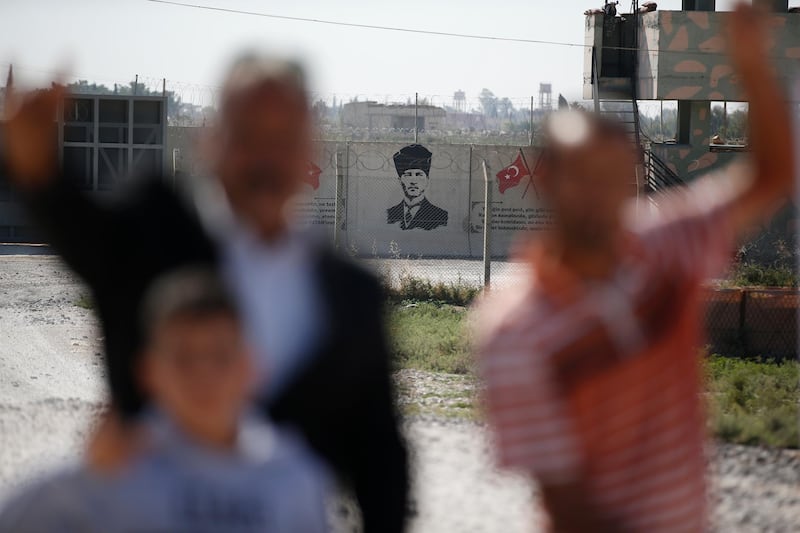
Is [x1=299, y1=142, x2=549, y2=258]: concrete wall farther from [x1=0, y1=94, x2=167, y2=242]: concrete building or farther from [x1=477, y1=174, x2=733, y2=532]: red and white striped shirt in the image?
[x1=477, y1=174, x2=733, y2=532]: red and white striped shirt

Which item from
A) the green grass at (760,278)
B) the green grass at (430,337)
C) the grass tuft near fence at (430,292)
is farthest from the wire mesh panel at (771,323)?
the grass tuft near fence at (430,292)

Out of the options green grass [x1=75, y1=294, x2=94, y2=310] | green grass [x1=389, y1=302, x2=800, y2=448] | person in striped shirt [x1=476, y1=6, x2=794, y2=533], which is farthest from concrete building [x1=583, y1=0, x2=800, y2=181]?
person in striped shirt [x1=476, y1=6, x2=794, y2=533]

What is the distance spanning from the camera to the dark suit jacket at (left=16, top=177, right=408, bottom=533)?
232cm

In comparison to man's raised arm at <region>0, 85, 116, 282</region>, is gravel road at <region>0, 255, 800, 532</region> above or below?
below

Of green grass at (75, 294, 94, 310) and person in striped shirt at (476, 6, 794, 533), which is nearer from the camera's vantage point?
person in striped shirt at (476, 6, 794, 533)

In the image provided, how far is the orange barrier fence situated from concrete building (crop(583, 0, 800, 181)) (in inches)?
563

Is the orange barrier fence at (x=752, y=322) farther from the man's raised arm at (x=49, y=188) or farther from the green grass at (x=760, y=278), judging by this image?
the man's raised arm at (x=49, y=188)

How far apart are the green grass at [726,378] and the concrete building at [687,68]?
511 inches

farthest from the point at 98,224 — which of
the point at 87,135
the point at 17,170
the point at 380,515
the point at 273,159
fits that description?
the point at 87,135

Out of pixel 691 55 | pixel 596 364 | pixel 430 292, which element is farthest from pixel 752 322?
pixel 691 55

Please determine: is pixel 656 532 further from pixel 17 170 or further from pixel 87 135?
pixel 87 135

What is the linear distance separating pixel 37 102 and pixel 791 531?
435cm

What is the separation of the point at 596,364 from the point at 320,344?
0.53m

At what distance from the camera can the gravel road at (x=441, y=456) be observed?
570cm
